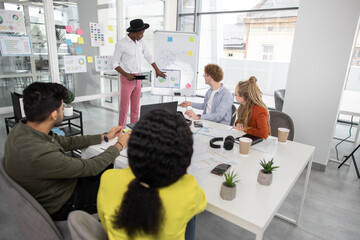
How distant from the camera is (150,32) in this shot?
484cm

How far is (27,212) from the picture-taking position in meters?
1.10

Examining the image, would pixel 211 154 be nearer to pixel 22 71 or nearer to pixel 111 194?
pixel 111 194

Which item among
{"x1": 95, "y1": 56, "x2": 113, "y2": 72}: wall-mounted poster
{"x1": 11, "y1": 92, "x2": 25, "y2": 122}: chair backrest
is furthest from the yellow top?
{"x1": 95, "y1": 56, "x2": 113, "y2": 72}: wall-mounted poster

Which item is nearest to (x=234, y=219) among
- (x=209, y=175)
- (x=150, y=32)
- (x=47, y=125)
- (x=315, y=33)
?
(x=209, y=175)

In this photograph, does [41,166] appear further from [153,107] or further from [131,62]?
[131,62]

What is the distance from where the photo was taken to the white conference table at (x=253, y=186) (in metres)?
1.10

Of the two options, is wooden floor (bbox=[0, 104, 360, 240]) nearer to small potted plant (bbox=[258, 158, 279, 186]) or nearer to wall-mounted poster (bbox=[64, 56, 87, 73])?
small potted plant (bbox=[258, 158, 279, 186])

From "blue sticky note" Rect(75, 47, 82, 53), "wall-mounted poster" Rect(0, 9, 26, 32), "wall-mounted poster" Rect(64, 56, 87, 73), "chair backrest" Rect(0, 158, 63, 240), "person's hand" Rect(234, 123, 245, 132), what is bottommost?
"chair backrest" Rect(0, 158, 63, 240)

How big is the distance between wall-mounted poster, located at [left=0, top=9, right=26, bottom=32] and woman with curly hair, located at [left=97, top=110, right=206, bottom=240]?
2703 mm

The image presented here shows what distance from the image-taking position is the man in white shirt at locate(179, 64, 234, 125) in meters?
2.66

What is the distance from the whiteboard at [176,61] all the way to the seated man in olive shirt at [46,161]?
271cm

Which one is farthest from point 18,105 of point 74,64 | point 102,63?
point 102,63

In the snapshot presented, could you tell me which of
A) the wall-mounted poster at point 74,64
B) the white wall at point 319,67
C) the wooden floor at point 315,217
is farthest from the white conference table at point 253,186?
the wall-mounted poster at point 74,64

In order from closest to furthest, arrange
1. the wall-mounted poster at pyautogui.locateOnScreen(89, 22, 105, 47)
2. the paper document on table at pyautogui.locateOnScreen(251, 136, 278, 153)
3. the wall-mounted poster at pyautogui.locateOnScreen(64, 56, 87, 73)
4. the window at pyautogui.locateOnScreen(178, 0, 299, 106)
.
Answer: the paper document on table at pyautogui.locateOnScreen(251, 136, 278, 153) → the wall-mounted poster at pyautogui.locateOnScreen(64, 56, 87, 73) → the wall-mounted poster at pyautogui.locateOnScreen(89, 22, 105, 47) → the window at pyautogui.locateOnScreen(178, 0, 299, 106)
